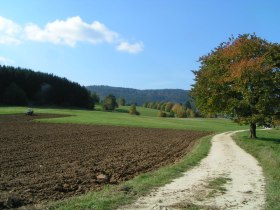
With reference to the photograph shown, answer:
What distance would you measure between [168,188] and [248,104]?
85.7 ft

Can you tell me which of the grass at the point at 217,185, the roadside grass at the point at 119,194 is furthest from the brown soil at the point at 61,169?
the grass at the point at 217,185

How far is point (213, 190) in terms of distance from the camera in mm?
14375

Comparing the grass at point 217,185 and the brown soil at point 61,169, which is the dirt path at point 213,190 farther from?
the brown soil at point 61,169

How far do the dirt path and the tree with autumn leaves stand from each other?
57.6 feet

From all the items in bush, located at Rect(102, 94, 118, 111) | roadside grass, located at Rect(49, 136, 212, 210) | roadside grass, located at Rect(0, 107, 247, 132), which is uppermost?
bush, located at Rect(102, 94, 118, 111)

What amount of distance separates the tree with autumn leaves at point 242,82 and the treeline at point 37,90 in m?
85.7

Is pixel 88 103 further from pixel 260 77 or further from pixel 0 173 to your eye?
pixel 0 173

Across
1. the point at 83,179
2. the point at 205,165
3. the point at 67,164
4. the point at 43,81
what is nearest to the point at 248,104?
the point at 205,165

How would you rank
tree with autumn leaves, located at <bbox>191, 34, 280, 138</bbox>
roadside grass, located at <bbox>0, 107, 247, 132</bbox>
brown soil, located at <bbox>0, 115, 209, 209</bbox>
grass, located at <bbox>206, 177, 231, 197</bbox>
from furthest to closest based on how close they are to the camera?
roadside grass, located at <bbox>0, 107, 247, 132</bbox>
tree with autumn leaves, located at <bbox>191, 34, 280, 138</bbox>
grass, located at <bbox>206, 177, 231, 197</bbox>
brown soil, located at <bbox>0, 115, 209, 209</bbox>

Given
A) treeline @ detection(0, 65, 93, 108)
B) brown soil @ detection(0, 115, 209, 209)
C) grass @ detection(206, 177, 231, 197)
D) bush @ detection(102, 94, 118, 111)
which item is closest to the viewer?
brown soil @ detection(0, 115, 209, 209)

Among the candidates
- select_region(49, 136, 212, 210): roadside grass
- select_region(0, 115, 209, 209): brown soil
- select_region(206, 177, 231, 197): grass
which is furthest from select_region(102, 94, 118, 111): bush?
select_region(206, 177, 231, 197): grass

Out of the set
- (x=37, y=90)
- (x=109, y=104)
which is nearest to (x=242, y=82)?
(x=37, y=90)

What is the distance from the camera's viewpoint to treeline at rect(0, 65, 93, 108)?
12019 cm

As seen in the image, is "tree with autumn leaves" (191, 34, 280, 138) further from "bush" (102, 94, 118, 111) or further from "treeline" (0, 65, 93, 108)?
"bush" (102, 94, 118, 111)
